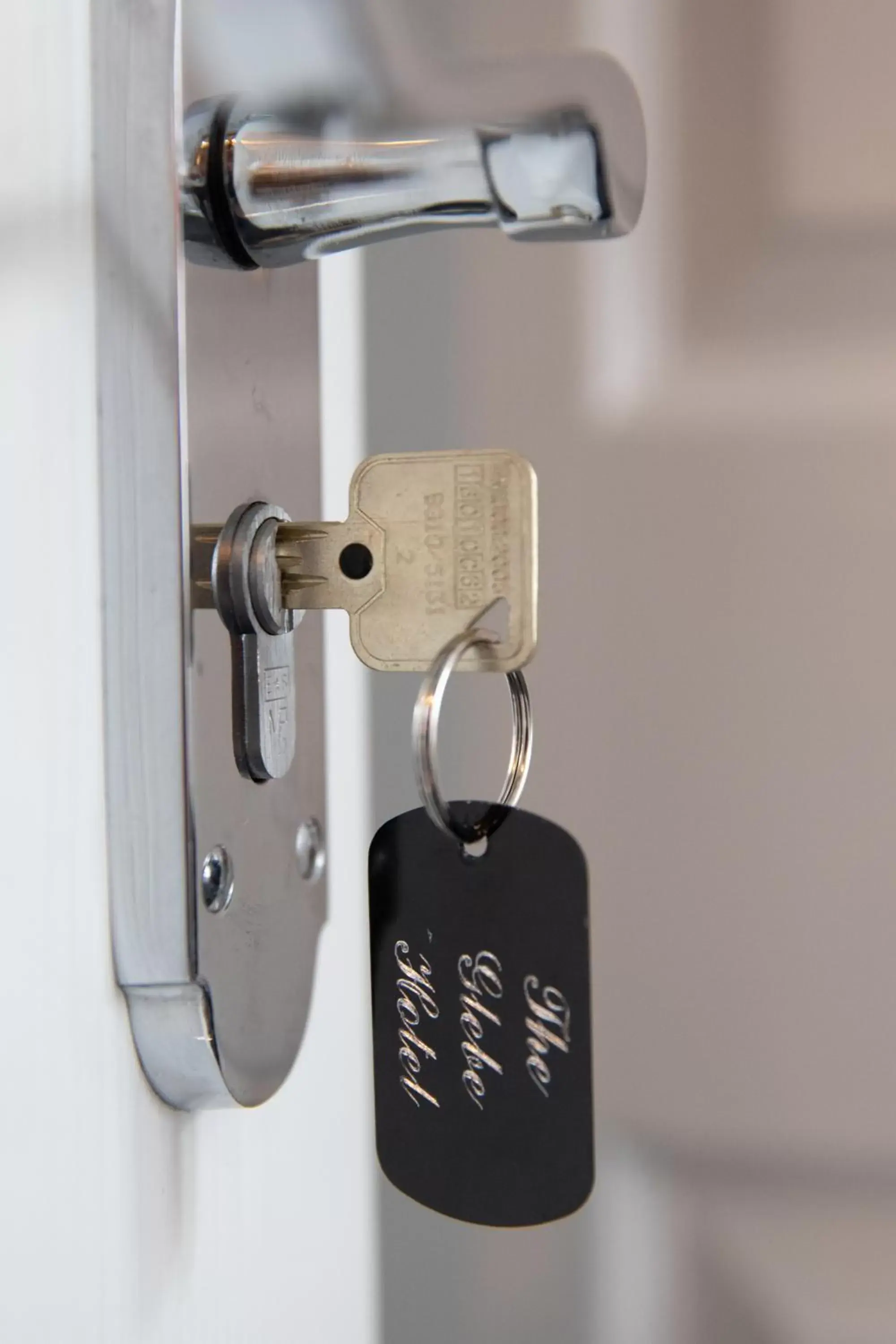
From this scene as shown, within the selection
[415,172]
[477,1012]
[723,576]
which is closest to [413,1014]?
[477,1012]

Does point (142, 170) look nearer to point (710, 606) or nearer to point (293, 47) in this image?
point (293, 47)

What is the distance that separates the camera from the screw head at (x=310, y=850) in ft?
0.93

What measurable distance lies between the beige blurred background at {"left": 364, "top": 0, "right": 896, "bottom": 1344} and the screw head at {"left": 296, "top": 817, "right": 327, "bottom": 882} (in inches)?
7.6

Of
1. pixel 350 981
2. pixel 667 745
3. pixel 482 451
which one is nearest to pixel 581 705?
pixel 667 745

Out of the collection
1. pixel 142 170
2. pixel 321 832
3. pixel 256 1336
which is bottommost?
pixel 256 1336

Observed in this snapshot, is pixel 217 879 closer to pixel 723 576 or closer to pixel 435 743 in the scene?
pixel 435 743

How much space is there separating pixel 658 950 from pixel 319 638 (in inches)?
10.1

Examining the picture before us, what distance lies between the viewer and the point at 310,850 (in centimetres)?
29

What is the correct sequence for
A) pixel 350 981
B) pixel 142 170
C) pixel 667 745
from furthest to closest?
1. pixel 667 745
2. pixel 350 981
3. pixel 142 170

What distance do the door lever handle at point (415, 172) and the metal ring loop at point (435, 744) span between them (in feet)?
0.27

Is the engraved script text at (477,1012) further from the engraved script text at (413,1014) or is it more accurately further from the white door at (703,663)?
the white door at (703,663)

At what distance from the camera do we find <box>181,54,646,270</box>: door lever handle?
0.21 m

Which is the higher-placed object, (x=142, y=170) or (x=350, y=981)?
(x=142, y=170)

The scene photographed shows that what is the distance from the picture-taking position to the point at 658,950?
1.61ft
